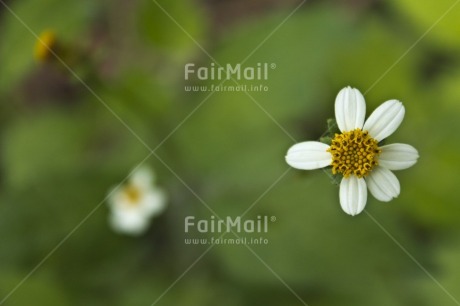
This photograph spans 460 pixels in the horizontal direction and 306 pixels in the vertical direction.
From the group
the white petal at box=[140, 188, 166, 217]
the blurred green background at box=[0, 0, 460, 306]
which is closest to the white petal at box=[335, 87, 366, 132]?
the blurred green background at box=[0, 0, 460, 306]

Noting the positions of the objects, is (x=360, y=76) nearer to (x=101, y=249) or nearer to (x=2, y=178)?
(x=101, y=249)

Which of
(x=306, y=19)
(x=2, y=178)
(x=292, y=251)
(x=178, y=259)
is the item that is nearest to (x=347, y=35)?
(x=306, y=19)

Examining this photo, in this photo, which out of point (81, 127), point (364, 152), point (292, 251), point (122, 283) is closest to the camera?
point (364, 152)

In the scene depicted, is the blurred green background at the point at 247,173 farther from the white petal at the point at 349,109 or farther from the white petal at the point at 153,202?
the white petal at the point at 349,109

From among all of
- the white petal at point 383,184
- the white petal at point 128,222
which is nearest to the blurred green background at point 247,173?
the white petal at point 128,222

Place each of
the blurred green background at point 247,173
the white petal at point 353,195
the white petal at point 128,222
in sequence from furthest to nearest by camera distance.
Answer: the white petal at point 128,222
the blurred green background at point 247,173
the white petal at point 353,195

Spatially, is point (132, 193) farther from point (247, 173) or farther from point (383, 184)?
point (383, 184)

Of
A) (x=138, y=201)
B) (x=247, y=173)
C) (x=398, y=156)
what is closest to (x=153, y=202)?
(x=138, y=201)
